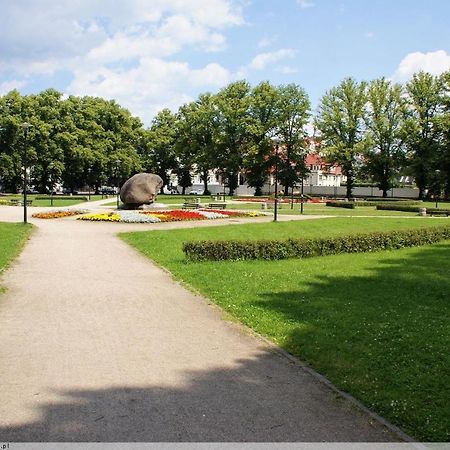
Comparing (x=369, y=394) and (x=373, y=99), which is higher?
(x=373, y=99)

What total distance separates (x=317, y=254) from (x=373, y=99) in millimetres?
56090

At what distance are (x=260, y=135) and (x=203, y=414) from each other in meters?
62.6

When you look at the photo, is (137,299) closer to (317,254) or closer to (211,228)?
(317,254)

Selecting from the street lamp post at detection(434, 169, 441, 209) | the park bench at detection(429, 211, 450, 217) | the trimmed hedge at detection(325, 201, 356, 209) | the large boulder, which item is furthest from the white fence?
the large boulder

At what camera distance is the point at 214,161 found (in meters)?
66.8

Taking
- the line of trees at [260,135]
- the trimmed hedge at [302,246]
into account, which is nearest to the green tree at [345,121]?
the line of trees at [260,135]

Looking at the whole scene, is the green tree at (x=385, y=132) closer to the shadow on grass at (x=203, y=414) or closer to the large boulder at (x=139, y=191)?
the large boulder at (x=139, y=191)

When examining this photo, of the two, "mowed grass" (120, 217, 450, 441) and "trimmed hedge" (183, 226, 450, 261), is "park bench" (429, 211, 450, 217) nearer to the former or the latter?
"trimmed hedge" (183, 226, 450, 261)

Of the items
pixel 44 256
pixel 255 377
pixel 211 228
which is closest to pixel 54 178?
pixel 211 228

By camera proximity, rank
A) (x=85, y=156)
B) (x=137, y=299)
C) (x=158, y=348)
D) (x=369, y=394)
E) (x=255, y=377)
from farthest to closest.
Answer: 1. (x=85, y=156)
2. (x=137, y=299)
3. (x=158, y=348)
4. (x=255, y=377)
5. (x=369, y=394)

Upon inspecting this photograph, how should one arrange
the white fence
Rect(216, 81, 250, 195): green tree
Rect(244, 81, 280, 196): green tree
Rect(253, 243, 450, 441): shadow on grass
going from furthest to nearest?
the white fence
Rect(216, 81, 250, 195): green tree
Rect(244, 81, 280, 196): green tree
Rect(253, 243, 450, 441): shadow on grass

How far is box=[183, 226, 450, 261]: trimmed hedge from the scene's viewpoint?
1541 cm

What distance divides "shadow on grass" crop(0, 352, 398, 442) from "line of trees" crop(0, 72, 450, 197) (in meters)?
59.1

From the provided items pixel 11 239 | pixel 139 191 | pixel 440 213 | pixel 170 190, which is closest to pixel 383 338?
pixel 11 239
